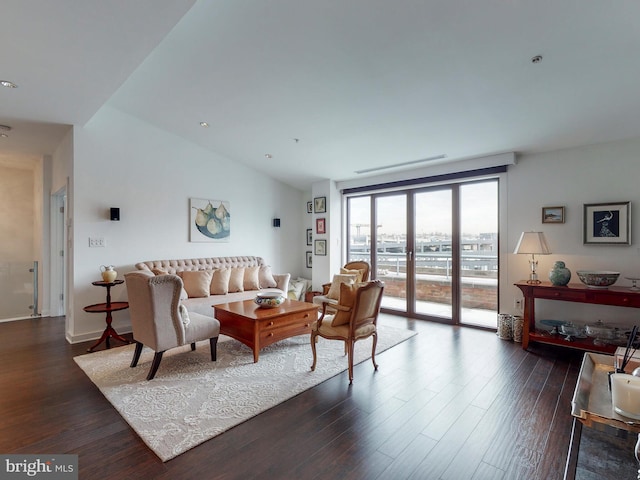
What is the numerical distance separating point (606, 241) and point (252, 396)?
4321mm

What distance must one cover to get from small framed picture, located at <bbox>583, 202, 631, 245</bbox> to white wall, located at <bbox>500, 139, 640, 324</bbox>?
62 millimetres

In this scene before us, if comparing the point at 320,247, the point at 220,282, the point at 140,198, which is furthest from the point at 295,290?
the point at 140,198

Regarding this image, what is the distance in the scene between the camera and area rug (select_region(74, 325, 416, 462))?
2178 millimetres

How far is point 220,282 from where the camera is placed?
496 cm

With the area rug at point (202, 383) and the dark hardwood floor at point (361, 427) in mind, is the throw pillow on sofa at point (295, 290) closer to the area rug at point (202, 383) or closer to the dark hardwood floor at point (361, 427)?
the area rug at point (202, 383)

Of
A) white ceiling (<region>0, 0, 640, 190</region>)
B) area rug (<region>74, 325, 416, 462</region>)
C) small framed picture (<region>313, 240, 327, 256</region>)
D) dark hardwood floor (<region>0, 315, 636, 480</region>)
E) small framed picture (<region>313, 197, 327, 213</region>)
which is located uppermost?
white ceiling (<region>0, 0, 640, 190</region>)

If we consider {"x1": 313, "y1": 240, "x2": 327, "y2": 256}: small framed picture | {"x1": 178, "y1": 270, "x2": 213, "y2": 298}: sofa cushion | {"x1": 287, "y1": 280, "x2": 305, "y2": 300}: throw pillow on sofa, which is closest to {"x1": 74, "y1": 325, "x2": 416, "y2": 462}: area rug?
{"x1": 178, "y1": 270, "x2": 213, "y2": 298}: sofa cushion

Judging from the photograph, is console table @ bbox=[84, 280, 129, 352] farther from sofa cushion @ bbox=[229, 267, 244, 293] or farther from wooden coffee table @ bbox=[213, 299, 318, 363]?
sofa cushion @ bbox=[229, 267, 244, 293]

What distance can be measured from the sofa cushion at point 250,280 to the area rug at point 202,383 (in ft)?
4.50

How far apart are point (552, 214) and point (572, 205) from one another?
0.75ft

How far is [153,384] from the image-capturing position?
2.80 metres

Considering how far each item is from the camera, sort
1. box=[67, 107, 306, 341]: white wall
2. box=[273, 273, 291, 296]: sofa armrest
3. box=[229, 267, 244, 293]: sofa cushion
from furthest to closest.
→ box=[273, 273, 291, 296]: sofa armrest, box=[229, 267, 244, 293]: sofa cushion, box=[67, 107, 306, 341]: white wall

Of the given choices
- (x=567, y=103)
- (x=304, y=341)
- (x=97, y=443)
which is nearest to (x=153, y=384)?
(x=97, y=443)

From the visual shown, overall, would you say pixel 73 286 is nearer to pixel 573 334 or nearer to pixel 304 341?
pixel 304 341
